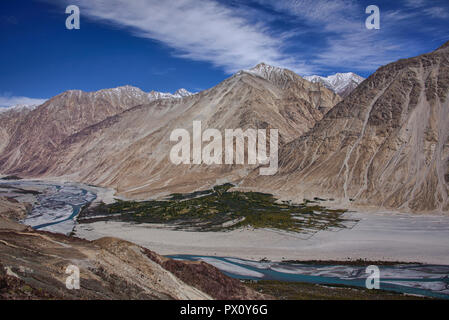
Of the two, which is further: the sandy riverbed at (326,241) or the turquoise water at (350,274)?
the sandy riverbed at (326,241)

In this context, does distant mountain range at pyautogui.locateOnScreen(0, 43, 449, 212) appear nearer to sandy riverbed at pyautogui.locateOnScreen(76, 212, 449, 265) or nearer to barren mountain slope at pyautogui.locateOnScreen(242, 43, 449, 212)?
barren mountain slope at pyautogui.locateOnScreen(242, 43, 449, 212)

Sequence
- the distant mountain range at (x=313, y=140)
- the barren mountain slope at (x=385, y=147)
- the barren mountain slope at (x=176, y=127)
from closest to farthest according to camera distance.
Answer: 1. the barren mountain slope at (x=385, y=147)
2. the distant mountain range at (x=313, y=140)
3. the barren mountain slope at (x=176, y=127)

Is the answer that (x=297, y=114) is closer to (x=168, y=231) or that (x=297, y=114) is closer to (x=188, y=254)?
(x=168, y=231)

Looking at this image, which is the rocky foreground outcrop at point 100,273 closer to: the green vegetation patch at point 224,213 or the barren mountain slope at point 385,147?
the green vegetation patch at point 224,213

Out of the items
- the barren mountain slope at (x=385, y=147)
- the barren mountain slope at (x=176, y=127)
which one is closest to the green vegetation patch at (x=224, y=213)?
the barren mountain slope at (x=385, y=147)

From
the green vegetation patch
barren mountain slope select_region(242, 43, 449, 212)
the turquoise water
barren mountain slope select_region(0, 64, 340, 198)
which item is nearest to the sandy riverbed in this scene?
the turquoise water

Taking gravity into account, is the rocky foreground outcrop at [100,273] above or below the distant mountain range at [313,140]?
below
